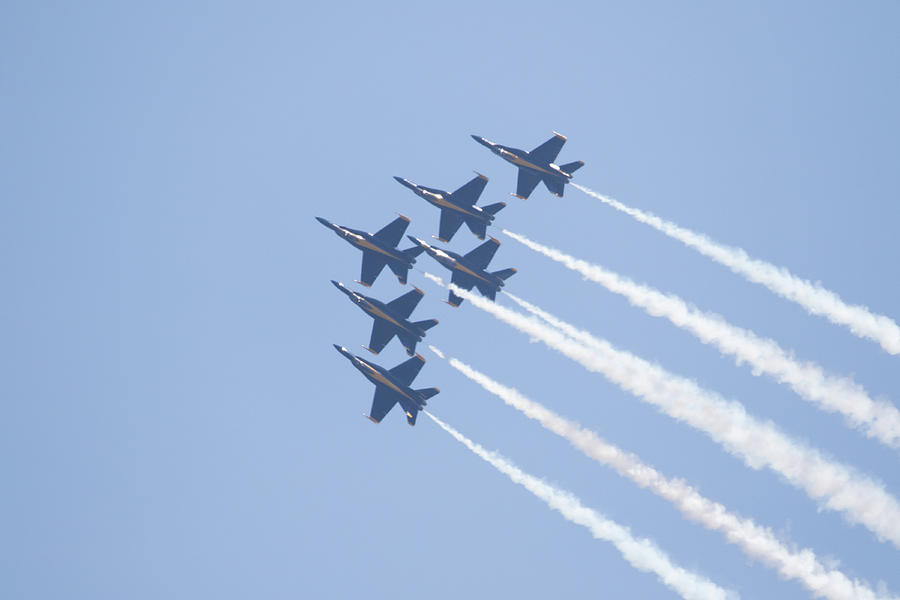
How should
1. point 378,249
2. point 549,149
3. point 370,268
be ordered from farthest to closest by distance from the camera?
point 549,149
point 370,268
point 378,249

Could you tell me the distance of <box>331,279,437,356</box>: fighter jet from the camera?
83312 mm

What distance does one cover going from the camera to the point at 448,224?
8706 cm

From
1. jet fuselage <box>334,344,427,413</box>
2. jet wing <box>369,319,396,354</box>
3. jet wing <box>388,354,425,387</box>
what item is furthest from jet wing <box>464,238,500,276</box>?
jet fuselage <box>334,344,427,413</box>

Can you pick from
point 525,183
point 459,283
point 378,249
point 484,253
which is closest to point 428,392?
point 459,283

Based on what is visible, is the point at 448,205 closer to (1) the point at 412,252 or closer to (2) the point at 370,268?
(1) the point at 412,252

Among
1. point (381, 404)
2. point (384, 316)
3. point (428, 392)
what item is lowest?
point (381, 404)

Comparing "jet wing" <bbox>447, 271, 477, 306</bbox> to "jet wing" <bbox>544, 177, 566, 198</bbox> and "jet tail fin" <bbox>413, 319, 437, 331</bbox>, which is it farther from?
"jet wing" <bbox>544, 177, 566, 198</bbox>

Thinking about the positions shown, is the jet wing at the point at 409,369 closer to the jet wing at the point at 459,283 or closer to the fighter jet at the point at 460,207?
the jet wing at the point at 459,283

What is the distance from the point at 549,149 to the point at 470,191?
753 centimetres

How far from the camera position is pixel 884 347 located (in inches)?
2889

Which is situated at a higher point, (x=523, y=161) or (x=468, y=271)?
(x=523, y=161)

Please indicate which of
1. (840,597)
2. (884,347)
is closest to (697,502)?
(840,597)

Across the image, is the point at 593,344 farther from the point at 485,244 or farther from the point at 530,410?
the point at 485,244

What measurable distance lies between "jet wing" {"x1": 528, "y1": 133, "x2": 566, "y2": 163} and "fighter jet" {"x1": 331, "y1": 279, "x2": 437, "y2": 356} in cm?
1521
